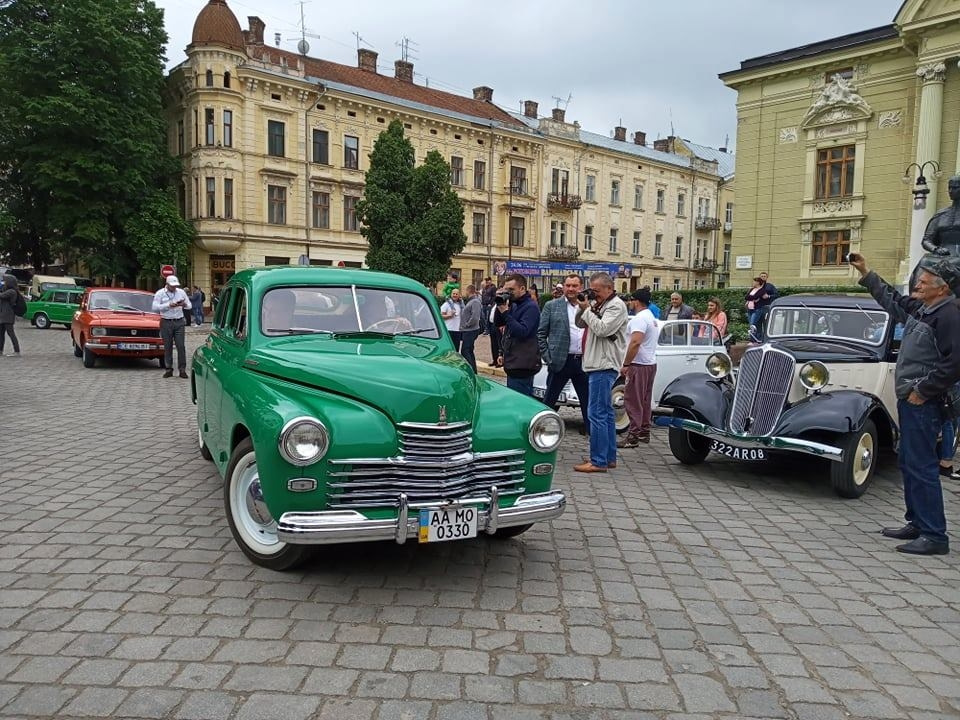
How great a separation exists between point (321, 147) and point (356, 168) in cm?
238

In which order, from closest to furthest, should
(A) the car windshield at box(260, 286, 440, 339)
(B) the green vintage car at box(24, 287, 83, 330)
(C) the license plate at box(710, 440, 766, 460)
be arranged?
(A) the car windshield at box(260, 286, 440, 339), (C) the license plate at box(710, 440, 766, 460), (B) the green vintage car at box(24, 287, 83, 330)

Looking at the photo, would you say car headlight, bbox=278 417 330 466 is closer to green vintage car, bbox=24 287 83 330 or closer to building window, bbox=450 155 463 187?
green vintage car, bbox=24 287 83 330

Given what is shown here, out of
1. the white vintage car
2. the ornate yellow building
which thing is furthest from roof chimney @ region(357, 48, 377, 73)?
the white vintage car

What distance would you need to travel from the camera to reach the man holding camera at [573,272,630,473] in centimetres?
702

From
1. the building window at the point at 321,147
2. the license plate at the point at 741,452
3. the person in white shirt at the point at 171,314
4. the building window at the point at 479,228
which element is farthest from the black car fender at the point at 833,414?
the building window at the point at 479,228

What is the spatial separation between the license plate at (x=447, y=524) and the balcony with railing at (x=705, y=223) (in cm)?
6213

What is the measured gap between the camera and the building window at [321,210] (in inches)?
1635

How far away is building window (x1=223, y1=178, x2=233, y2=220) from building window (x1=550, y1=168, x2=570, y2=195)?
2301cm

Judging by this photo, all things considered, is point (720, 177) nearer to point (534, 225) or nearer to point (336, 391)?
point (534, 225)

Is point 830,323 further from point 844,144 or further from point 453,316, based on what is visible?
point 844,144

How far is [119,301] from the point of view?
1540 centimetres

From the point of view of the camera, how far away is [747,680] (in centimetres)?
336

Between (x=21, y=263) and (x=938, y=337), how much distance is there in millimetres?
49726

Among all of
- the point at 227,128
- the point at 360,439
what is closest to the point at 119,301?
the point at 360,439
